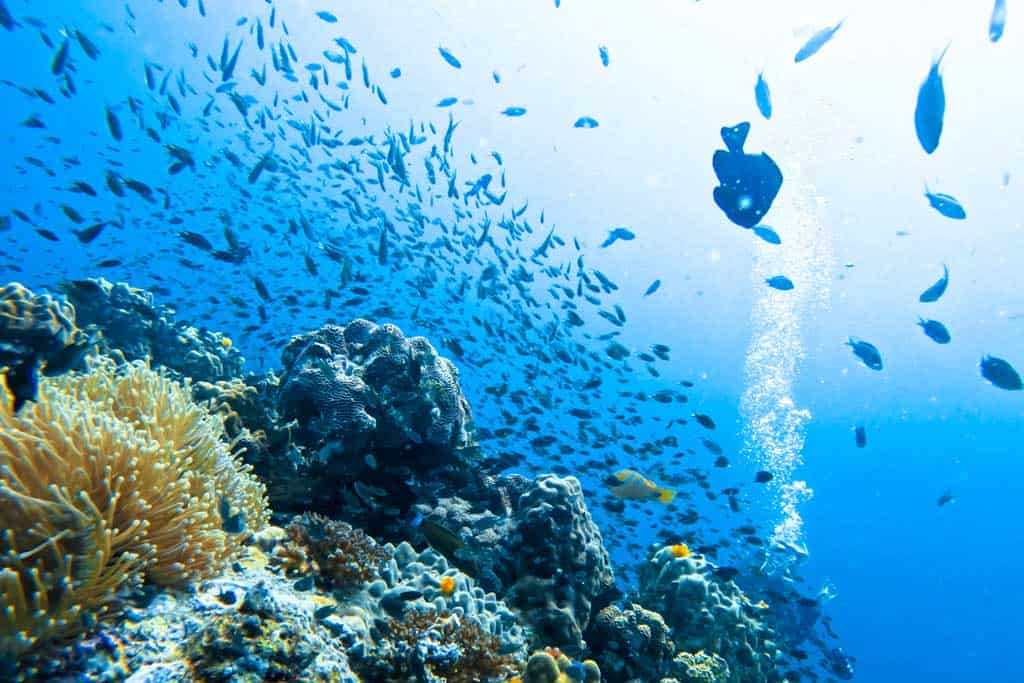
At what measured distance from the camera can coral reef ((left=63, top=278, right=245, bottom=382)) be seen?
10031 mm

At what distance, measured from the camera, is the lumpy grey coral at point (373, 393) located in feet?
21.0

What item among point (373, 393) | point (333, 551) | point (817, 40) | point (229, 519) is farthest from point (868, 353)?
point (229, 519)

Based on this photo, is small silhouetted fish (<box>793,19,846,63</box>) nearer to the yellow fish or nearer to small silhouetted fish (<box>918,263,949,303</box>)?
small silhouetted fish (<box>918,263,949,303</box>)

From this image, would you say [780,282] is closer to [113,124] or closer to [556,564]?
[556,564]

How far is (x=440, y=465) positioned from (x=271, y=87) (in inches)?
2311

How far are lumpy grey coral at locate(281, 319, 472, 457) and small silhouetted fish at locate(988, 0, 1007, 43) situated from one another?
6800mm

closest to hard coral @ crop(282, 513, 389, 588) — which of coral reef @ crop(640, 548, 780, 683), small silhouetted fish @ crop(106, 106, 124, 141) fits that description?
coral reef @ crop(640, 548, 780, 683)

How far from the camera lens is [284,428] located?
6.10 metres

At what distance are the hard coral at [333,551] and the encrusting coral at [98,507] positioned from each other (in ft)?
1.95

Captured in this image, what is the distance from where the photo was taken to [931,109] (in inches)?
169

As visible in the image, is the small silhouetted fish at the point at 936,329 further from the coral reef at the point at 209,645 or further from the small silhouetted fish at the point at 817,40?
the coral reef at the point at 209,645

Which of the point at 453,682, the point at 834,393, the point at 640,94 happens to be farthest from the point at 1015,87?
the point at 834,393

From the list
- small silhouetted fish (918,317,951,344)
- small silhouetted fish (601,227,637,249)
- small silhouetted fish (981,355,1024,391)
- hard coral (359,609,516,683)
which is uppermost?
small silhouetted fish (601,227,637,249)

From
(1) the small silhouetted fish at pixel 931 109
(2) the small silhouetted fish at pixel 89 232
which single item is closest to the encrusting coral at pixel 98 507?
(2) the small silhouetted fish at pixel 89 232
